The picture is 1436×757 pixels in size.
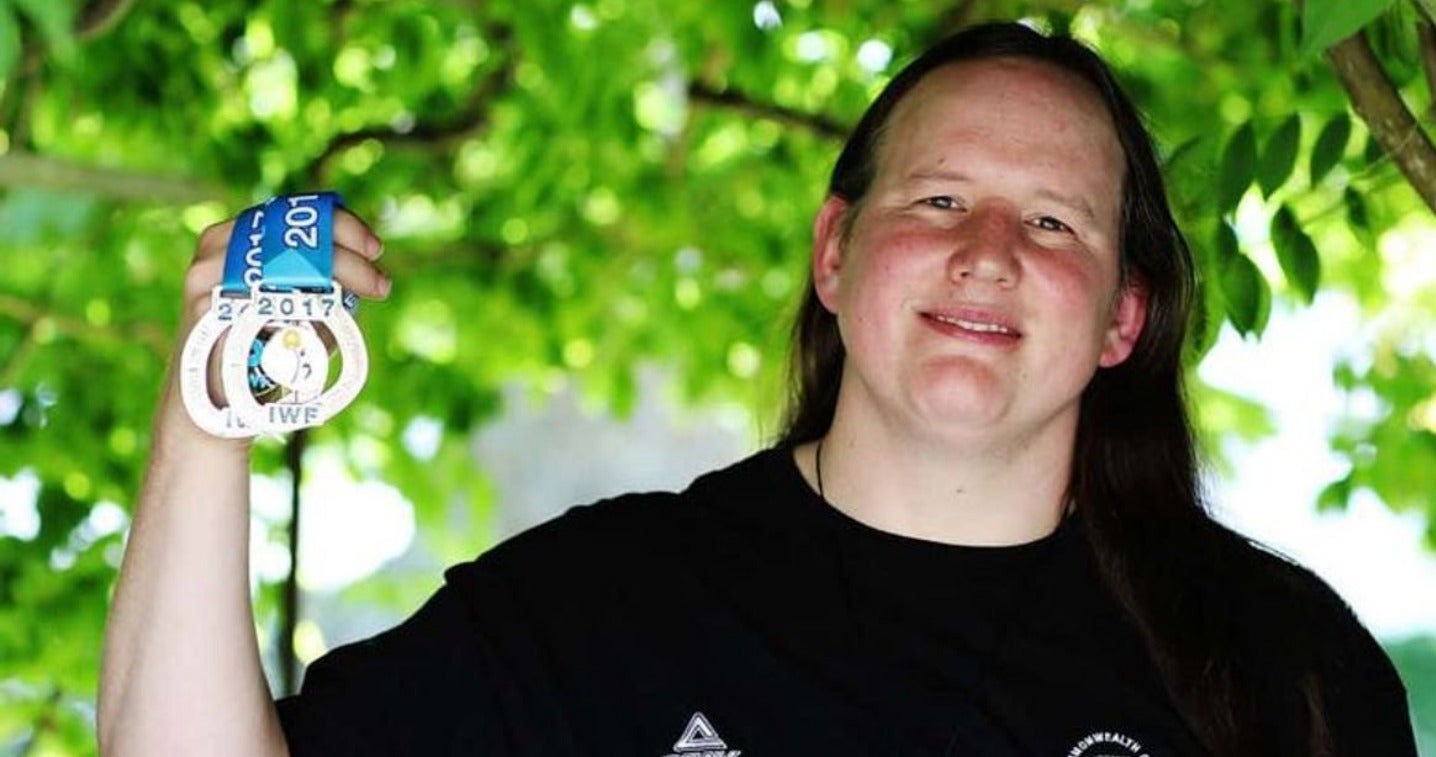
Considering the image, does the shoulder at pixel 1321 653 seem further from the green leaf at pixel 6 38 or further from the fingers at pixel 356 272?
the green leaf at pixel 6 38

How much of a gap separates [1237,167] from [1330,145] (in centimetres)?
12

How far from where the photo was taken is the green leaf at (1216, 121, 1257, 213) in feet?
9.17

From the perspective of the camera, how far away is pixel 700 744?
241 centimetres

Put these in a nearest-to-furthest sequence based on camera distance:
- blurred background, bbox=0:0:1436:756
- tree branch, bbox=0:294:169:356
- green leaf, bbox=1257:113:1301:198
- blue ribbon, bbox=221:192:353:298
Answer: blue ribbon, bbox=221:192:353:298 < green leaf, bbox=1257:113:1301:198 < blurred background, bbox=0:0:1436:756 < tree branch, bbox=0:294:169:356

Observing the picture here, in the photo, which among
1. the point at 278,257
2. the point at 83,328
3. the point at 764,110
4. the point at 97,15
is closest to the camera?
the point at 278,257

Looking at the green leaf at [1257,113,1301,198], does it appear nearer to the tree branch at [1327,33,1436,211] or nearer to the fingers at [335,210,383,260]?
the tree branch at [1327,33,1436,211]

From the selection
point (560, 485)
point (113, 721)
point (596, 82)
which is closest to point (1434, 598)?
point (560, 485)

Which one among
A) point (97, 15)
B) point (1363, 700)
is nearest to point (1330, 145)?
point (1363, 700)

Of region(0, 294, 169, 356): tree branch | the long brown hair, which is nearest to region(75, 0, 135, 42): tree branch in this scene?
the long brown hair

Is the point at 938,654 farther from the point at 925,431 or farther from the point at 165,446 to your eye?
the point at 165,446

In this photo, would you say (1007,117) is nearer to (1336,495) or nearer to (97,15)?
(97,15)

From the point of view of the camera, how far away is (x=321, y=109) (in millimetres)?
4719

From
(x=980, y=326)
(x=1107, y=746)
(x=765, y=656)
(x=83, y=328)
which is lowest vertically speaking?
(x=1107, y=746)

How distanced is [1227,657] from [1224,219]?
1.90 feet
